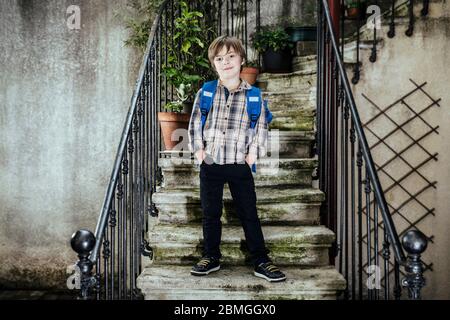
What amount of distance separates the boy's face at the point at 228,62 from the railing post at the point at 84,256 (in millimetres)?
1181

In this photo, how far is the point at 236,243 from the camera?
273 centimetres

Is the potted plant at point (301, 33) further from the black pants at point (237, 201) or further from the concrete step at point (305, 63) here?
the black pants at point (237, 201)

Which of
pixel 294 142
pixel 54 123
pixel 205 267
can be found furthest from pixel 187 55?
pixel 205 267

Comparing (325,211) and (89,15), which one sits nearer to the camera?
(325,211)

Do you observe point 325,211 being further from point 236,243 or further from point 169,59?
point 169,59

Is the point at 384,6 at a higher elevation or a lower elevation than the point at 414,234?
higher

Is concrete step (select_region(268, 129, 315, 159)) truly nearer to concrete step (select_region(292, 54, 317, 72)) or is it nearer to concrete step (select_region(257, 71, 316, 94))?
concrete step (select_region(257, 71, 316, 94))

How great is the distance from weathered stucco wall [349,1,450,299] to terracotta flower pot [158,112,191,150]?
160 cm

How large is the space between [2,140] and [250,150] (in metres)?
3.80

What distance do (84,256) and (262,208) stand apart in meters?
1.47

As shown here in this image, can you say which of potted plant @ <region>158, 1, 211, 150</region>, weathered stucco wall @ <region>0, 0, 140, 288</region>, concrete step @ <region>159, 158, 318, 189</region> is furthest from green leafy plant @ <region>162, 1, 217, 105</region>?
concrete step @ <region>159, 158, 318, 189</region>
